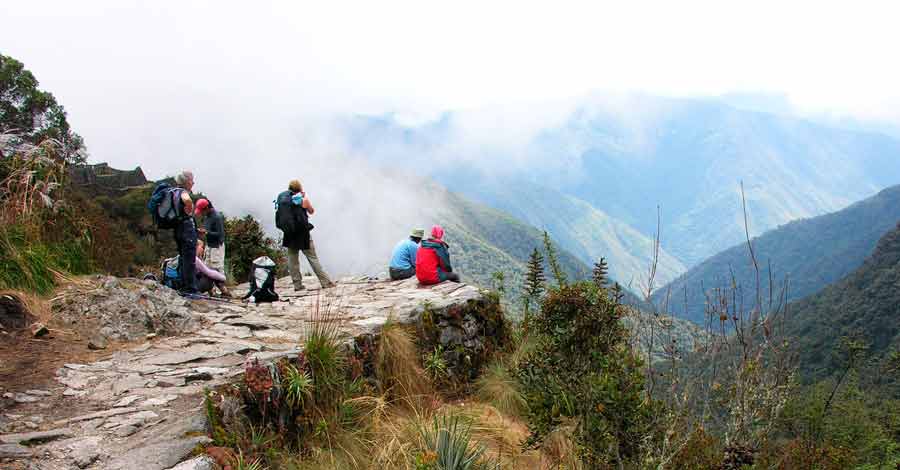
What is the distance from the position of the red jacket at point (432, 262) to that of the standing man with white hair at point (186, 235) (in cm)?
327

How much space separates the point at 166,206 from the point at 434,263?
388 cm

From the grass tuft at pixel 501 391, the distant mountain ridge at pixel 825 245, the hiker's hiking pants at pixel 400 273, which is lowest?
the distant mountain ridge at pixel 825 245

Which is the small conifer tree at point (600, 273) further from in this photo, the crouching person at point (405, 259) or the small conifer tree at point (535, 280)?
the crouching person at point (405, 259)

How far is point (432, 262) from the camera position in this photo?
29.3 feet

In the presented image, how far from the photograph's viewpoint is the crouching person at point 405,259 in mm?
10070

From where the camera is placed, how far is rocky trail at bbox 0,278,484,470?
11.3 ft

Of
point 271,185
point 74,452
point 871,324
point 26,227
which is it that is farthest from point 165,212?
point 271,185

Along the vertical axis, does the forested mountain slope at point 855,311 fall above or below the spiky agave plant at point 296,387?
below

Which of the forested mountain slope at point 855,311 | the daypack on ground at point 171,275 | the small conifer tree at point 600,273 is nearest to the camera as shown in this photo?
the small conifer tree at point 600,273

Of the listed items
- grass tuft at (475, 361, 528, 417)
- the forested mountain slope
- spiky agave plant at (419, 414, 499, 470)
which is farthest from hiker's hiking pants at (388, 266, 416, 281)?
the forested mountain slope

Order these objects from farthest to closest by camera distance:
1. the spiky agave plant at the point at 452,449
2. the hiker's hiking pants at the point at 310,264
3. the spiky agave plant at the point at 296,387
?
the hiker's hiking pants at the point at 310,264, the spiky agave plant at the point at 296,387, the spiky agave plant at the point at 452,449

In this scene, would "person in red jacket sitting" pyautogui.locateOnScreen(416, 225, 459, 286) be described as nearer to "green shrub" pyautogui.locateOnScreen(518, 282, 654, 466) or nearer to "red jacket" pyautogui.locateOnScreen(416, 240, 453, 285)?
"red jacket" pyautogui.locateOnScreen(416, 240, 453, 285)

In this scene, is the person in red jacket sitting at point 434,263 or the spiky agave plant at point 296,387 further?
the person in red jacket sitting at point 434,263

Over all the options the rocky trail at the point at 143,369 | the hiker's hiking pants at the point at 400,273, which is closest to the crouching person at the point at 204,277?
the rocky trail at the point at 143,369
